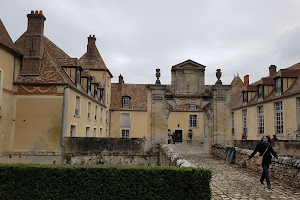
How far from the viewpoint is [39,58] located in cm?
1459

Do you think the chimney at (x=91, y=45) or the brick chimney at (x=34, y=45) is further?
the chimney at (x=91, y=45)

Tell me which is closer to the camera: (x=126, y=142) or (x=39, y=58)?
(x=126, y=142)

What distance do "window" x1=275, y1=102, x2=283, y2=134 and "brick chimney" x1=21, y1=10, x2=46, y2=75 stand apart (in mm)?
16298

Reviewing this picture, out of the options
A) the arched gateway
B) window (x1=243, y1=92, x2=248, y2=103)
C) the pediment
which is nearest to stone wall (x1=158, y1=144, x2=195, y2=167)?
the arched gateway

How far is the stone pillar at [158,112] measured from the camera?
13502mm

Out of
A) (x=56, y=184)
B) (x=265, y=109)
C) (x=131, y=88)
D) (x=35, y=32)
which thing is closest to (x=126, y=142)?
(x=56, y=184)

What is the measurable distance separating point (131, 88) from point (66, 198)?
24.9m

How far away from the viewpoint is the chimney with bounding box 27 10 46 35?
1501 cm

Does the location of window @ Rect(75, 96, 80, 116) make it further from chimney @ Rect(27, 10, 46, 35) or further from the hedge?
the hedge

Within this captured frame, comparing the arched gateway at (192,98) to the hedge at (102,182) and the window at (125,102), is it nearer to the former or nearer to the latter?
the hedge at (102,182)

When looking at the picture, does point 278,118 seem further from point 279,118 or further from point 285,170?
point 285,170

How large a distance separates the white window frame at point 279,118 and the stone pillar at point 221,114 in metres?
6.15

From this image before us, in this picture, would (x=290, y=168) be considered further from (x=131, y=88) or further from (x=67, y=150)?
(x=131, y=88)

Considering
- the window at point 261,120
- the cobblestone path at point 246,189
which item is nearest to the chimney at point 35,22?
the cobblestone path at point 246,189
